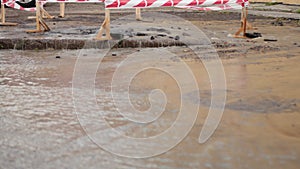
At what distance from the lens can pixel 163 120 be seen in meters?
3.85

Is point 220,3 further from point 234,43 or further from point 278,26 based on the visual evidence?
point 278,26

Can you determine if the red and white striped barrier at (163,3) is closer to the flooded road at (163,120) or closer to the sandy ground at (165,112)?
the sandy ground at (165,112)

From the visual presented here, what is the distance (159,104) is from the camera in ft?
14.2

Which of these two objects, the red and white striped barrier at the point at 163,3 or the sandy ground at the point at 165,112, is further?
the red and white striped barrier at the point at 163,3

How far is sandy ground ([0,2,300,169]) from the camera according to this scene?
3.05 m

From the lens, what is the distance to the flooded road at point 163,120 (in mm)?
3035

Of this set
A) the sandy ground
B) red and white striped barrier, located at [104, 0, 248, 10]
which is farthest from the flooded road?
red and white striped barrier, located at [104, 0, 248, 10]

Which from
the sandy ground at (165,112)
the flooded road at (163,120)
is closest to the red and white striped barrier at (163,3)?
the sandy ground at (165,112)

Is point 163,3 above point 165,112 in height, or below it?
above

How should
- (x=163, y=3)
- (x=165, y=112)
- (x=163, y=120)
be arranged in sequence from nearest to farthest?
(x=163, y=120)
(x=165, y=112)
(x=163, y=3)

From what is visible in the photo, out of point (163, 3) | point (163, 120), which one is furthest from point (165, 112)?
point (163, 3)

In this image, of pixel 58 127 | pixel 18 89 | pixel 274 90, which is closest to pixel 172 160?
pixel 58 127

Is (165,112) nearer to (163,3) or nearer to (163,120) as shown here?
(163,120)

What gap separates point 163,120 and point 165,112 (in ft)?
0.72
